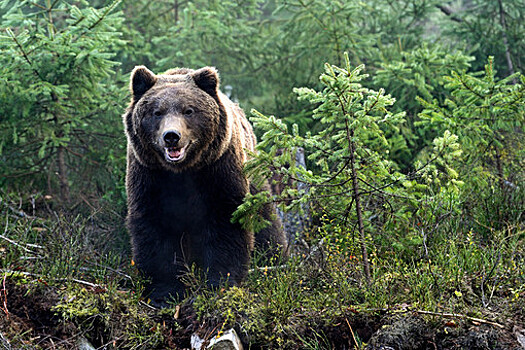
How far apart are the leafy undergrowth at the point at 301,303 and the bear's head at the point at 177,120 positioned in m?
1.18

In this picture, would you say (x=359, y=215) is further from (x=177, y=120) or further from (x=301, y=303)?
(x=177, y=120)

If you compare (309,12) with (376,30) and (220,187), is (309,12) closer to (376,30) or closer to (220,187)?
(376,30)

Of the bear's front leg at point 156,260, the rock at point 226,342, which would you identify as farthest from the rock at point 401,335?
the bear's front leg at point 156,260

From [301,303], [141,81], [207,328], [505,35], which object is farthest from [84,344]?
[505,35]

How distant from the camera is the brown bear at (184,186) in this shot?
4945 millimetres

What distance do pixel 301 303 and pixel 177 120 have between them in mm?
1888

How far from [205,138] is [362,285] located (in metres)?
1.92

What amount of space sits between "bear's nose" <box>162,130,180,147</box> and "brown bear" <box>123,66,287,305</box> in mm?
216

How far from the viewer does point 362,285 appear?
430 centimetres

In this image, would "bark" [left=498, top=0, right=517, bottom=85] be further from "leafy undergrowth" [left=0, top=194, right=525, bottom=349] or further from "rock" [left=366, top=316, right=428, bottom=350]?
"rock" [left=366, top=316, right=428, bottom=350]

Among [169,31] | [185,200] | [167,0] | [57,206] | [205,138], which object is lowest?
[57,206]

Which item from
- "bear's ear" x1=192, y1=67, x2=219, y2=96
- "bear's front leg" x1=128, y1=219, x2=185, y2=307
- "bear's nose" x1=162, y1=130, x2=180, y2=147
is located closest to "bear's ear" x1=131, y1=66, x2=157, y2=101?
"bear's ear" x1=192, y1=67, x2=219, y2=96

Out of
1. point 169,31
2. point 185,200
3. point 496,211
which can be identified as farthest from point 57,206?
point 496,211

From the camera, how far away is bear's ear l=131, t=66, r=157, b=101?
5.13m
